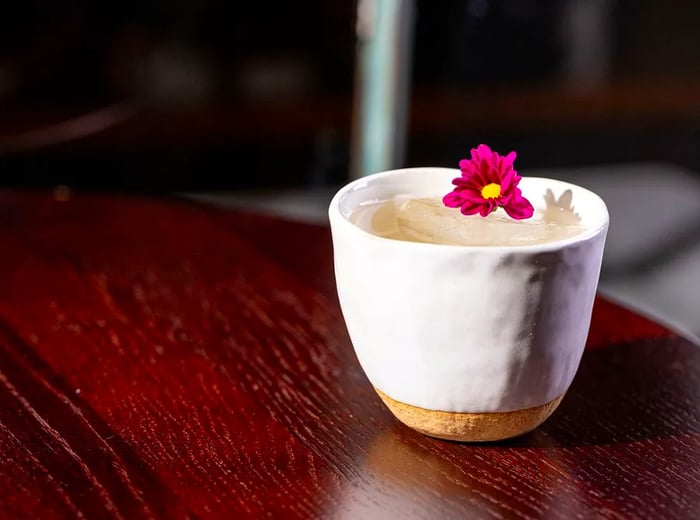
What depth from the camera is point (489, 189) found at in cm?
64

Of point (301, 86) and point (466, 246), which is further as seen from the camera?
point (301, 86)

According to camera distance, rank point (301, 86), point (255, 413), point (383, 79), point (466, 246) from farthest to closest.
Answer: point (301, 86) → point (383, 79) → point (255, 413) → point (466, 246)

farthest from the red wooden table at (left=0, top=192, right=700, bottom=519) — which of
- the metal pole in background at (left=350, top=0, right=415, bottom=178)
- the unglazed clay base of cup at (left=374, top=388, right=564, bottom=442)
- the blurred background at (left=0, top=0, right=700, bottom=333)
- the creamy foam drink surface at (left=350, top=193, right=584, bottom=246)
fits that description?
the blurred background at (left=0, top=0, right=700, bottom=333)

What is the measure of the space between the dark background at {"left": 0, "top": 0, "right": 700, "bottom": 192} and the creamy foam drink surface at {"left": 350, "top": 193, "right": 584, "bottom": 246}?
186 centimetres

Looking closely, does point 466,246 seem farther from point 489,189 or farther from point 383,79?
point 383,79

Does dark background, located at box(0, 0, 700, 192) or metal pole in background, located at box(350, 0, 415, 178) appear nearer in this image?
metal pole in background, located at box(350, 0, 415, 178)

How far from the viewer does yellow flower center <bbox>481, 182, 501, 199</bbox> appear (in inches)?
25.0

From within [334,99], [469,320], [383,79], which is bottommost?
[334,99]

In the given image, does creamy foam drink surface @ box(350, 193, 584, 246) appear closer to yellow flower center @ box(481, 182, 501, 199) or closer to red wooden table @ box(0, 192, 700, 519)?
yellow flower center @ box(481, 182, 501, 199)

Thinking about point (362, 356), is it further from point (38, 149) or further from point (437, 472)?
point (38, 149)

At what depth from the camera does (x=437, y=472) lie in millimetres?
624

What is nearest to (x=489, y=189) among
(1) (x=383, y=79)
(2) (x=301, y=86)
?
(1) (x=383, y=79)

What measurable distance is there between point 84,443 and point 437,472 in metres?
0.24

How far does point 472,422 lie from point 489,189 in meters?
0.15
